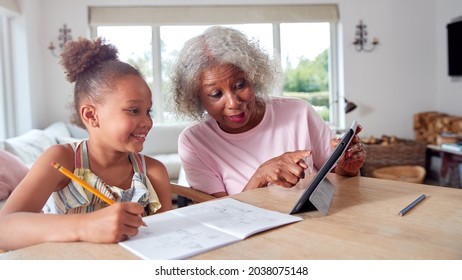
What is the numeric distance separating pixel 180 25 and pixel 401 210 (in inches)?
163

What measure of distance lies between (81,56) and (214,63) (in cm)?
40

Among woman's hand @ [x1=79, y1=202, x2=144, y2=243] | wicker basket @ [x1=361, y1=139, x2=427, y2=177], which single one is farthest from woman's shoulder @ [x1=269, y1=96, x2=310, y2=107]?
wicker basket @ [x1=361, y1=139, x2=427, y2=177]

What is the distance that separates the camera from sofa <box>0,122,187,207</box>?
2.21 m

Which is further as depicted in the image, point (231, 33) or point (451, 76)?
point (451, 76)

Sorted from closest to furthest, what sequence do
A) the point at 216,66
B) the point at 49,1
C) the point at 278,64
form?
the point at 216,66, the point at 278,64, the point at 49,1

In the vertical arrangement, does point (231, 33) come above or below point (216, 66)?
above

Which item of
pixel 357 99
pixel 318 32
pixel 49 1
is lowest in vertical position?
pixel 357 99

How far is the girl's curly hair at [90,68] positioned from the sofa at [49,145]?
1.19 meters

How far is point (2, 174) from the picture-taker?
209cm

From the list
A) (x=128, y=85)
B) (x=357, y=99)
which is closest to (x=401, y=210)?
(x=128, y=85)

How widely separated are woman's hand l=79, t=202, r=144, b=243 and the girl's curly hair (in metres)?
0.46

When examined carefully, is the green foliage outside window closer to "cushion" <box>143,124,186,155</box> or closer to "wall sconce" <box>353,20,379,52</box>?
"wall sconce" <box>353,20,379,52</box>
